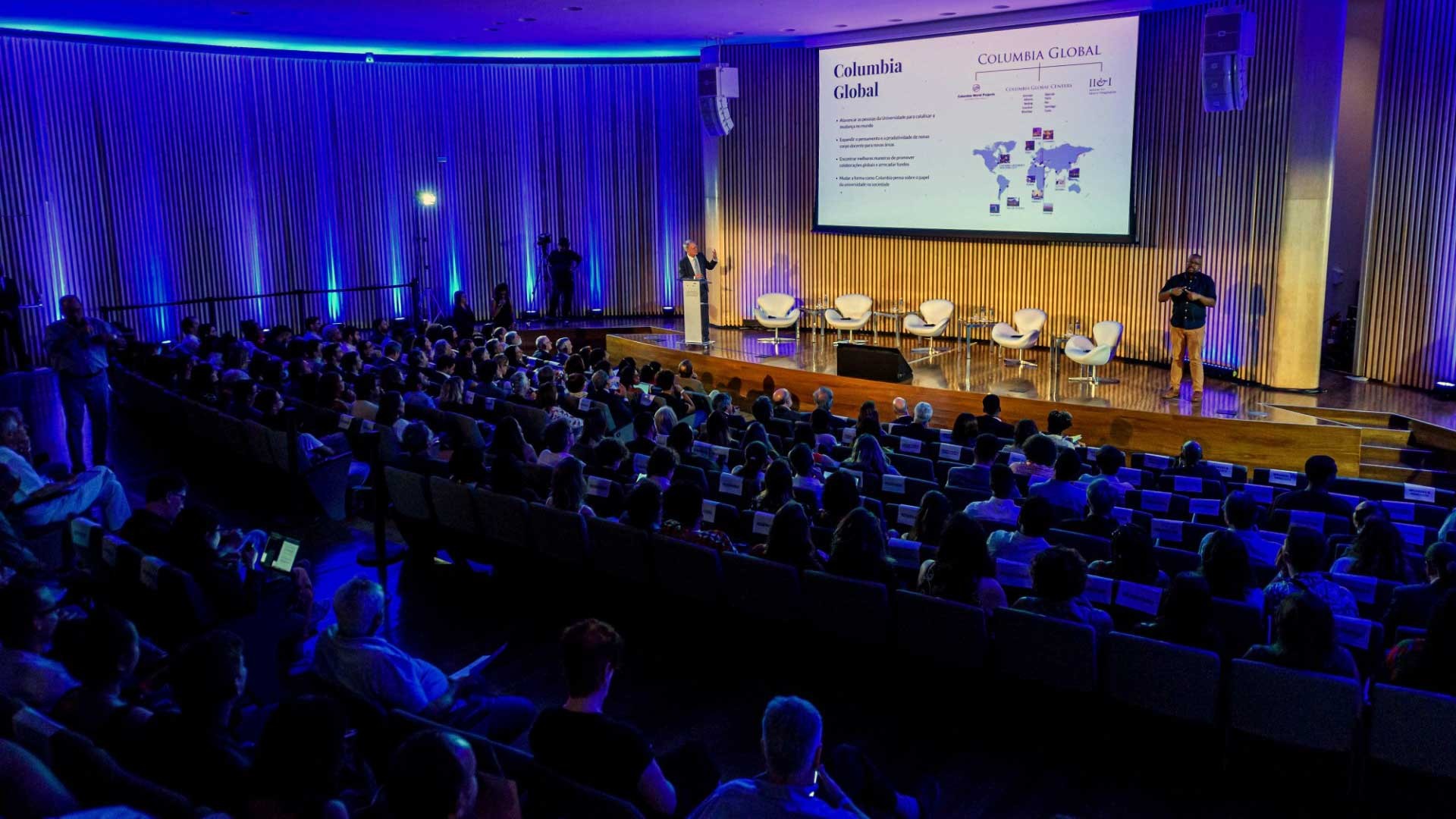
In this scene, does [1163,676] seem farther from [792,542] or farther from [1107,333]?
[1107,333]

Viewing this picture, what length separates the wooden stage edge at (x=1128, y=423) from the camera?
31.2ft

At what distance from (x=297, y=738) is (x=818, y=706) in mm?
2641

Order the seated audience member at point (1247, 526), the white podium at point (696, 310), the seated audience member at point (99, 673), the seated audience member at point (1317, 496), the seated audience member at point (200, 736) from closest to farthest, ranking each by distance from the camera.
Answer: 1. the seated audience member at point (200, 736)
2. the seated audience member at point (99, 673)
3. the seated audience member at point (1247, 526)
4. the seated audience member at point (1317, 496)
5. the white podium at point (696, 310)

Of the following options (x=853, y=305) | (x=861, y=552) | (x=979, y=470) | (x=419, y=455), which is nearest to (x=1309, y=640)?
(x=861, y=552)

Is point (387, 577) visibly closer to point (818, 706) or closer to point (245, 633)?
point (245, 633)

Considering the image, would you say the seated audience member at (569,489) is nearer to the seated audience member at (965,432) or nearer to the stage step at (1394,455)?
the seated audience member at (965,432)

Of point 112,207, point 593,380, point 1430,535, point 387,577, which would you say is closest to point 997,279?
point 593,380

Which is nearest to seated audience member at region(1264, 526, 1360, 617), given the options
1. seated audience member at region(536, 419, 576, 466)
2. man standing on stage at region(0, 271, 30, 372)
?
seated audience member at region(536, 419, 576, 466)

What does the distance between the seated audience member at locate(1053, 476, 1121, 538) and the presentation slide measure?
799 centimetres

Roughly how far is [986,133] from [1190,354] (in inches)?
167

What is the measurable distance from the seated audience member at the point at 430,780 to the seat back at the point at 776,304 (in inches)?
496

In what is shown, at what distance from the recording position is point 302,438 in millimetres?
7406

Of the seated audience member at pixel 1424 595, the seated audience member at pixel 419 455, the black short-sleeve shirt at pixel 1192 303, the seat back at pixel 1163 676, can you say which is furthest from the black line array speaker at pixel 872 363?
the seat back at pixel 1163 676

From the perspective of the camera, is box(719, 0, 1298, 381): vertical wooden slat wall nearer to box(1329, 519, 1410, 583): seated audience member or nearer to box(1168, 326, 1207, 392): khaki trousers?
box(1168, 326, 1207, 392): khaki trousers
